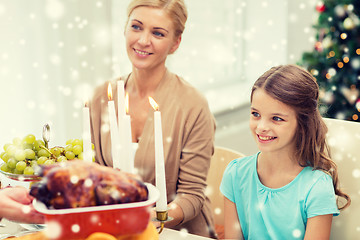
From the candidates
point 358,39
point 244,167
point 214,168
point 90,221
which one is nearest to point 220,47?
point 358,39

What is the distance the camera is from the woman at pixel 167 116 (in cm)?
165

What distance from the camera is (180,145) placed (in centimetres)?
171

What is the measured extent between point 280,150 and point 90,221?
903 mm

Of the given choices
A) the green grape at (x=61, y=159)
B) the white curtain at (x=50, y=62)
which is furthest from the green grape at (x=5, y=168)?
the white curtain at (x=50, y=62)

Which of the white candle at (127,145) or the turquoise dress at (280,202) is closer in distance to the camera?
the white candle at (127,145)

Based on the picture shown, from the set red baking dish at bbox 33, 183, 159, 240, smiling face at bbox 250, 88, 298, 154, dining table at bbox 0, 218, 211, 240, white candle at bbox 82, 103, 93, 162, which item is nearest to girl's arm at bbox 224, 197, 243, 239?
smiling face at bbox 250, 88, 298, 154

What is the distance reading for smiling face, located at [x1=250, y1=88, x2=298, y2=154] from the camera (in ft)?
4.38

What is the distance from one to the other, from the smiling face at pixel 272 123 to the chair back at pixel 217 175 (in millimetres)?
576

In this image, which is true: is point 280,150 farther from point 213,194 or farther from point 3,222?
point 3,222

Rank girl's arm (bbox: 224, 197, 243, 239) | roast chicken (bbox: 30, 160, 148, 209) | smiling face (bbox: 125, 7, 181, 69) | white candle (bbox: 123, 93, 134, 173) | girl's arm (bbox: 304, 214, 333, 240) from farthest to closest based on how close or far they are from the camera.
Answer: smiling face (bbox: 125, 7, 181, 69) → girl's arm (bbox: 224, 197, 243, 239) → girl's arm (bbox: 304, 214, 333, 240) → white candle (bbox: 123, 93, 134, 173) → roast chicken (bbox: 30, 160, 148, 209)

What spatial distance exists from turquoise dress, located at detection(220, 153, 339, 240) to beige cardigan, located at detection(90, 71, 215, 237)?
7.1 inches

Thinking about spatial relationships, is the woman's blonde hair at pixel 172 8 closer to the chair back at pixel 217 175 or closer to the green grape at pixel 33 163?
the chair back at pixel 217 175

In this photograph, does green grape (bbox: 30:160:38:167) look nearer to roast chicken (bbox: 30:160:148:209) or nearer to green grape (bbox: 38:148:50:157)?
green grape (bbox: 38:148:50:157)

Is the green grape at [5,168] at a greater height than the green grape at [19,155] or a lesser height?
lesser
